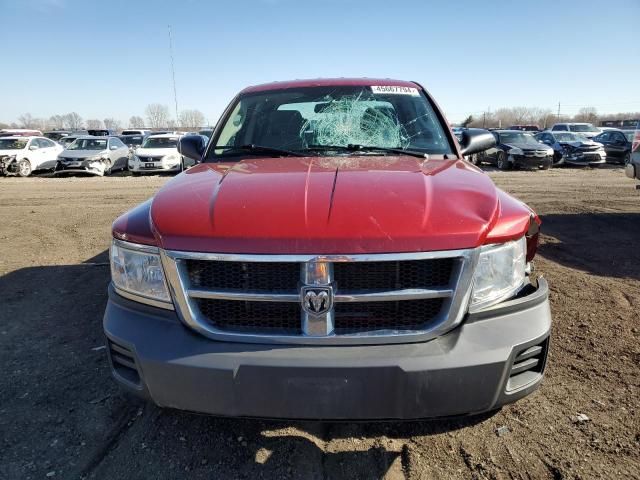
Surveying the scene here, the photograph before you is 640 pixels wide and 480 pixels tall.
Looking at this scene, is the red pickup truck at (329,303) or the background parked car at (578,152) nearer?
the red pickup truck at (329,303)

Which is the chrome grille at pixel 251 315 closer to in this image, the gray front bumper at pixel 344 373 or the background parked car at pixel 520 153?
the gray front bumper at pixel 344 373

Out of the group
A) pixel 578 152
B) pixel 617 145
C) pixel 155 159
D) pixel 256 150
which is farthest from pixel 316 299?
pixel 617 145

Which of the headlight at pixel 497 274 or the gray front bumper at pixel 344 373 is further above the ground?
the headlight at pixel 497 274

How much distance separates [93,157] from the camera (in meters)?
17.3

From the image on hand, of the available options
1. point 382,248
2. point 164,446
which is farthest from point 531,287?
point 164,446

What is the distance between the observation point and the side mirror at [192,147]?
353 cm

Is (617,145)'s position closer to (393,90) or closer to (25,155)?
(393,90)

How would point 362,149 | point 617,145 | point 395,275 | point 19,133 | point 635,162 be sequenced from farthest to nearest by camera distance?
point 19,133 < point 617,145 < point 635,162 < point 362,149 < point 395,275

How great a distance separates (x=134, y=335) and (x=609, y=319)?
3.63 meters

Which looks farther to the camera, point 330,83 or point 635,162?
point 635,162

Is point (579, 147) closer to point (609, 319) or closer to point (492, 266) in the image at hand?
point (609, 319)

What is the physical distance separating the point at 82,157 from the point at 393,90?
1681 cm

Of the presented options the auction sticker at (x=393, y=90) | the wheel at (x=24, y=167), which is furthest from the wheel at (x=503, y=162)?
the wheel at (x=24, y=167)

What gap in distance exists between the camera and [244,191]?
216 centimetres
